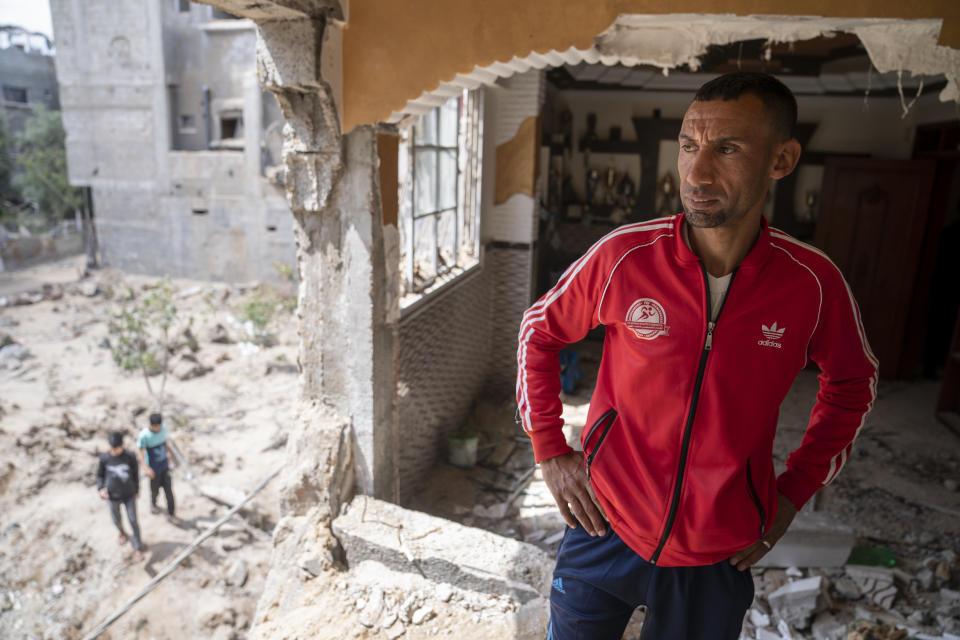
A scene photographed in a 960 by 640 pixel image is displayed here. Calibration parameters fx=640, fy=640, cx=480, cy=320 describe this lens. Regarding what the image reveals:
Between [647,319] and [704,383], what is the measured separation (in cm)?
20

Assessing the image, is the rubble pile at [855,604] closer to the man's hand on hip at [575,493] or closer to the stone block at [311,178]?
the man's hand on hip at [575,493]

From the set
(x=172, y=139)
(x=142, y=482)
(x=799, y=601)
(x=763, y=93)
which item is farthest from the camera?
(x=172, y=139)

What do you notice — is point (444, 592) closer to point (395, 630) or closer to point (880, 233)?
point (395, 630)

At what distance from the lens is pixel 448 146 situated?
534 centimetres


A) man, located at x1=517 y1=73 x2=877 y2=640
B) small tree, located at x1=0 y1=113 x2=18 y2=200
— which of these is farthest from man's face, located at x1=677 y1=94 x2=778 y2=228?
small tree, located at x1=0 y1=113 x2=18 y2=200

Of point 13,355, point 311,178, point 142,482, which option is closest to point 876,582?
point 311,178

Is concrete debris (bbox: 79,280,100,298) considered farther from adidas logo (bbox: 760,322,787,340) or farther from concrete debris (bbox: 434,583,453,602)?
adidas logo (bbox: 760,322,787,340)

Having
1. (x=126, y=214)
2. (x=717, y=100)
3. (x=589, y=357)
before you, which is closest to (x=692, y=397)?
(x=717, y=100)

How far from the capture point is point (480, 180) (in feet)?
20.0

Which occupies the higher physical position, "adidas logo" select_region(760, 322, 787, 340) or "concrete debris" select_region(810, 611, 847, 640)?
"adidas logo" select_region(760, 322, 787, 340)

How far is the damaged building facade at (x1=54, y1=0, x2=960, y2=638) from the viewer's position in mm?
2969

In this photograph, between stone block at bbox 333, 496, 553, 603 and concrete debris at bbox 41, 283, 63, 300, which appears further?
concrete debris at bbox 41, 283, 63, 300

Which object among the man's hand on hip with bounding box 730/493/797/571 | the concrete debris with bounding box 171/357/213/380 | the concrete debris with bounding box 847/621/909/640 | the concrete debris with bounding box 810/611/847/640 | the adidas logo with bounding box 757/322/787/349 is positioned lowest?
the concrete debris with bounding box 171/357/213/380

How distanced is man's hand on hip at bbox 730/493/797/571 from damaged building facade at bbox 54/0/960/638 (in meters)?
1.57
